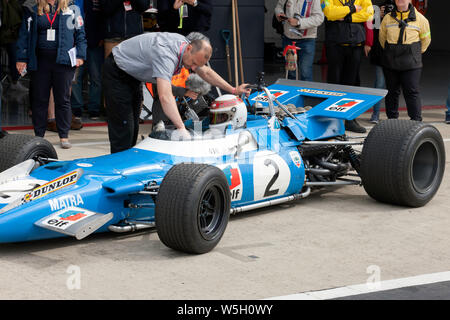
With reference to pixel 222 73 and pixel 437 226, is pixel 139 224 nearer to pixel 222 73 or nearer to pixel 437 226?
pixel 437 226

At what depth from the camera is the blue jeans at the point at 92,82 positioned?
11102 mm

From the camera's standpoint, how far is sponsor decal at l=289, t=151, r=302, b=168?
720 cm

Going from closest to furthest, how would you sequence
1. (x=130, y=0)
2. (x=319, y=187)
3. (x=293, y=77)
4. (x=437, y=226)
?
(x=437, y=226)
(x=319, y=187)
(x=130, y=0)
(x=293, y=77)

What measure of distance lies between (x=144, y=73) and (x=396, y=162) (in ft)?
7.78

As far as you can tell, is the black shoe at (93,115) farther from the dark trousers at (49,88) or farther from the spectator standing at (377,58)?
the spectator standing at (377,58)

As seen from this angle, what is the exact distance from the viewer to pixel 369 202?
24.7ft

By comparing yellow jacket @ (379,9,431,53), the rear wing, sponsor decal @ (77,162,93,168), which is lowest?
sponsor decal @ (77,162,93,168)

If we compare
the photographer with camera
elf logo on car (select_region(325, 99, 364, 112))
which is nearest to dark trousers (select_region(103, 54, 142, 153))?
elf logo on car (select_region(325, 99, 364, 112))

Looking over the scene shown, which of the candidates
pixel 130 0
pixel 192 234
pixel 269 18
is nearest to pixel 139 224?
pixel 192 234

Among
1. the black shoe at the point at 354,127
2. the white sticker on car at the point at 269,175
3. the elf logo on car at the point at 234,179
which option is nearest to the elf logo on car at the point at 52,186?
the elf logo on car at the point at 234,179

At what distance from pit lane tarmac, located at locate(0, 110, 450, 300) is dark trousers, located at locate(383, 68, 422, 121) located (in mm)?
4131

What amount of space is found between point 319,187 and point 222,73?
4750 mm

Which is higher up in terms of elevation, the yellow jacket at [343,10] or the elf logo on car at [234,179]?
the yellow jacket at [343,10]

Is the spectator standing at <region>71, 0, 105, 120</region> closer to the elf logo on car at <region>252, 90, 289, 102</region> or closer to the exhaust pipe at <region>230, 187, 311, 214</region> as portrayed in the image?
the elf logo on car at <region>252, 90, 289, 102</region>
